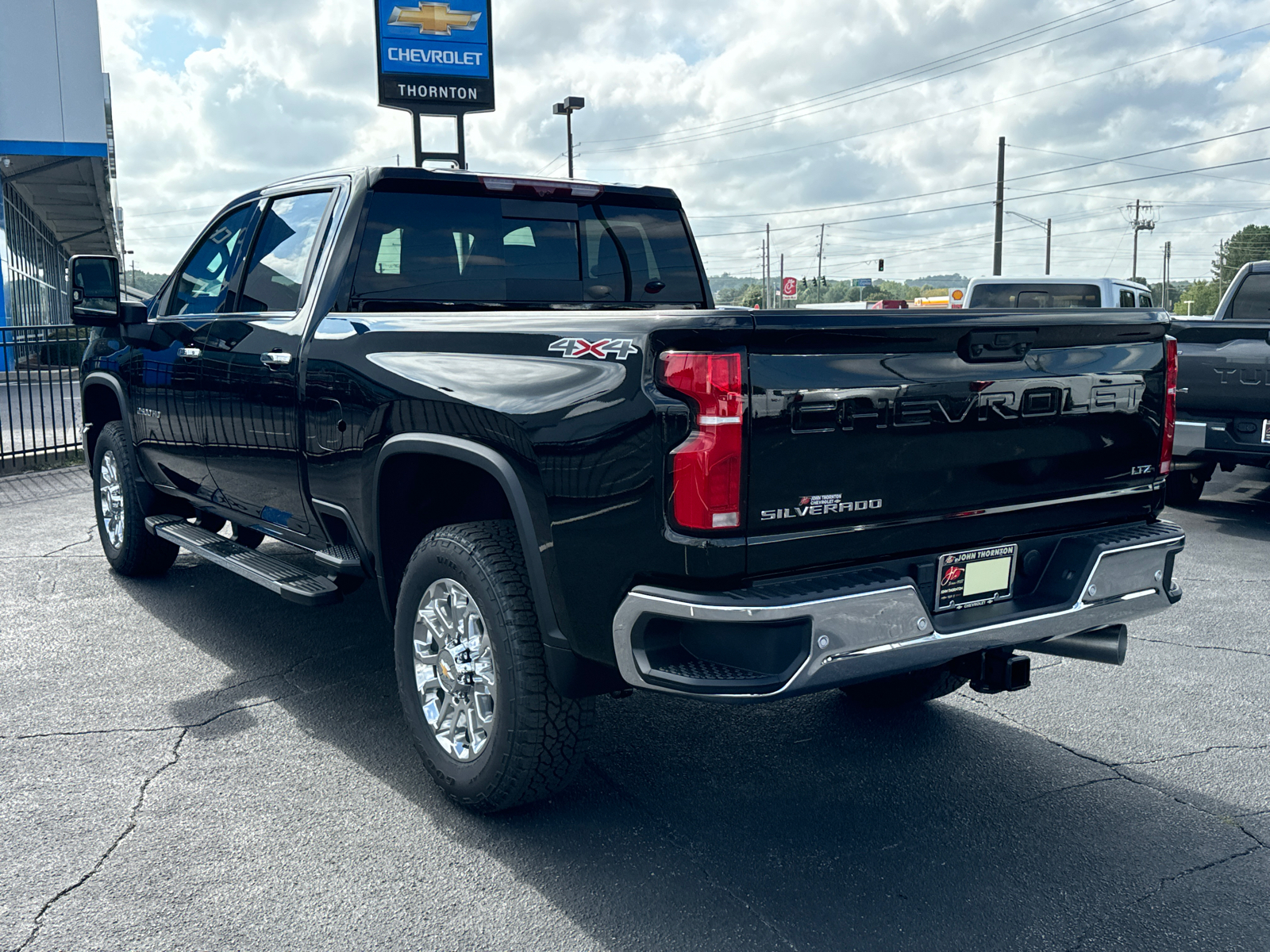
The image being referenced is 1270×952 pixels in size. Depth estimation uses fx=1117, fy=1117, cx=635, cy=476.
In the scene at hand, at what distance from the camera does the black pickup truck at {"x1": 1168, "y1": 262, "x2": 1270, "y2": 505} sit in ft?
25.7

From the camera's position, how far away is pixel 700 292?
213 inches

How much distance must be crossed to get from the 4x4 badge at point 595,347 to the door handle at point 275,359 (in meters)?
1.65

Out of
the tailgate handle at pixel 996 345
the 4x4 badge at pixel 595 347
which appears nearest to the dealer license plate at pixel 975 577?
the tailgate handle at pixel 996 345

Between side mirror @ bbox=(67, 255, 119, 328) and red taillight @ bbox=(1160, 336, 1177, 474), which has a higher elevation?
side mirror @ bbox=(67, 255, 119, 328)

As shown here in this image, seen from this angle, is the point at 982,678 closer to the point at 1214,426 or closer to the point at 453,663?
the point at 453,663

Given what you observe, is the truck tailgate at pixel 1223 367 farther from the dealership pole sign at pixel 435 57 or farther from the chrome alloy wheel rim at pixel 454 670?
the dealership pole sign at pixel 435 57

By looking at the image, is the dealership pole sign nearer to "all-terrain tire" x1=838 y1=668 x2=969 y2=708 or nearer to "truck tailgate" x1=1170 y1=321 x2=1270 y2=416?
"truck tailgate" x1=1170 y1=321 x2=1270 y2=416

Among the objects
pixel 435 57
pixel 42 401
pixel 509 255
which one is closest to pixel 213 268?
pixel 509 255

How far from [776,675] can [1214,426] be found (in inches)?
259

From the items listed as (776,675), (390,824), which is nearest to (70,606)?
(390,824)

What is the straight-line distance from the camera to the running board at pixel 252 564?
421cm

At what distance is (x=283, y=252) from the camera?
479 cm

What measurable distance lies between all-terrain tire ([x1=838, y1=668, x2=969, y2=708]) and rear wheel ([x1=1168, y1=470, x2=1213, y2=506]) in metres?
5.78

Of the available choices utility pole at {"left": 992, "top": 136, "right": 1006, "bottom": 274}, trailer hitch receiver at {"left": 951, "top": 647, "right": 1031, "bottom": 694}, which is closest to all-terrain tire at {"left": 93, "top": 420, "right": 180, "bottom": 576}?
trailer hitch receiver at {"left": 951, "top": 647, "right": 1031, "bottom": 694}
